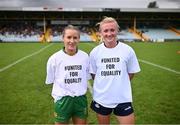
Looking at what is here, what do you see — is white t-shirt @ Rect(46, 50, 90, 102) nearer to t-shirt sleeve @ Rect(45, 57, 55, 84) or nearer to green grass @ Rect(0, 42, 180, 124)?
t-shirt sleeve @ Rect(45, 57, 55, 84)

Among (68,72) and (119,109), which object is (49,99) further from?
(119,109)

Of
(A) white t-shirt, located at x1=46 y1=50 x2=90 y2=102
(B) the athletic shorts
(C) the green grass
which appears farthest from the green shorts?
(C) the green grass

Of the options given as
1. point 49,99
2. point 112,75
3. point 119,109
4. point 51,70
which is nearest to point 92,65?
point 112,75

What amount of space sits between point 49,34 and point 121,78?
48.2 m

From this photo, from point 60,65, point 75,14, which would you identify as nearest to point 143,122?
point 60,65

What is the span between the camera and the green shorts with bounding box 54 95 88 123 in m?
3.92

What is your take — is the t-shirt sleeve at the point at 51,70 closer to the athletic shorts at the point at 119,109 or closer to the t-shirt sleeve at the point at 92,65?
the t-shirt sleeve at the point at 92,65

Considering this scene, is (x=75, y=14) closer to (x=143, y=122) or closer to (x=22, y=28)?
(x=22, y=28)

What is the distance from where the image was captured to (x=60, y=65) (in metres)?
3.95

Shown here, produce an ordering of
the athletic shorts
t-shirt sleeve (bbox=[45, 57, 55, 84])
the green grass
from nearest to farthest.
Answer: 1. the athletic shorts
2. t-shirt sleeve (bbox=[45, 57, 55, 84])
3. the green grass

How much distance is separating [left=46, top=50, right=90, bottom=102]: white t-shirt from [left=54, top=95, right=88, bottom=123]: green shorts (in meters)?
0.07

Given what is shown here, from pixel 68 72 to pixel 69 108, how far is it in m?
0.50

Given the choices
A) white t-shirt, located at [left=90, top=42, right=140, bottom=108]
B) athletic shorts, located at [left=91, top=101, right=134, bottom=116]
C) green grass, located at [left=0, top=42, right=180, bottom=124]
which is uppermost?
white t-shirt, located at [left=90, top=42, right=140, bottom=108]

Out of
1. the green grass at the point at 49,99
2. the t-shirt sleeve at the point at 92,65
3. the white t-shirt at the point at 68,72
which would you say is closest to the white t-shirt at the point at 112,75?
the t-shirt sleeve at the point at 92,65
